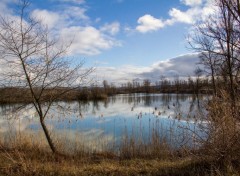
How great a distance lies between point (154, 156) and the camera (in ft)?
27.9

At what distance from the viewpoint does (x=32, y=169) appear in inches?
238

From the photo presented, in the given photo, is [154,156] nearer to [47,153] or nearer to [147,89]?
[47,153]

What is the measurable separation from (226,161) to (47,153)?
5147 millimetres

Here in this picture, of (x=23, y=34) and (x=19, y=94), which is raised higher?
(x=23, y=34)

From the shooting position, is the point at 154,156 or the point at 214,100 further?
the point at 154,156

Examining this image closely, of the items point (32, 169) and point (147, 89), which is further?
point (147, 89)

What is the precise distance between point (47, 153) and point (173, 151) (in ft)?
12.4

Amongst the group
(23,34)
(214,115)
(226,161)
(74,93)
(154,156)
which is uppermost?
(23,34)

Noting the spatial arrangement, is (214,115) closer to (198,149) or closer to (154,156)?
(198,149)

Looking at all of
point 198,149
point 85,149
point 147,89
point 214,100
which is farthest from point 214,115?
point 147,89

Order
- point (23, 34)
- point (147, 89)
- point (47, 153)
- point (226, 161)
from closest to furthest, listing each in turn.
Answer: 1. point (226, 161)
2. point (23, 34)
3. point (47, 153)
4. point (147, 89)

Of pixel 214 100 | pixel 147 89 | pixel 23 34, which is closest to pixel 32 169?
pixel 23 34

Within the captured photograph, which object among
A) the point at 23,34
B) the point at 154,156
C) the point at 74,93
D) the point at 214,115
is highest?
the point at 23,34

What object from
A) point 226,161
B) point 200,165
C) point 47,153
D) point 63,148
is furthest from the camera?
point 63,148
